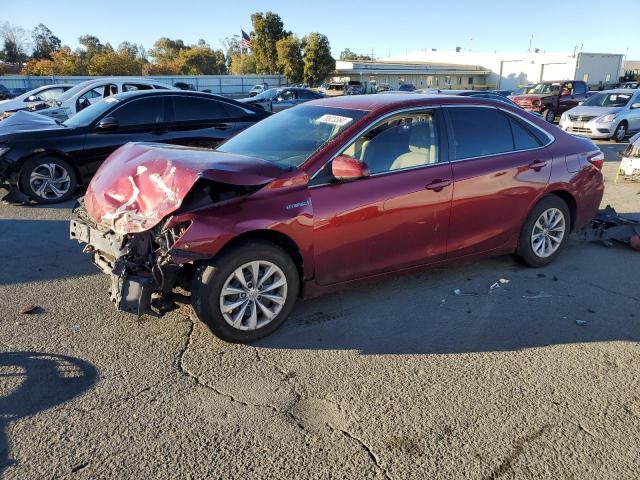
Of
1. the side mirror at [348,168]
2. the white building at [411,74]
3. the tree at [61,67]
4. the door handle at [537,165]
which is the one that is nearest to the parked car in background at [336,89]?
the white building at [411,74]

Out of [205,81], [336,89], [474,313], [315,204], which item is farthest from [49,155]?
[205,81]

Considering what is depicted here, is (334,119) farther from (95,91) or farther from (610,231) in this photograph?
(95,91)

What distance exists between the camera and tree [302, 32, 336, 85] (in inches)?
2181

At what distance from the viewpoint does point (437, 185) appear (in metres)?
4.22

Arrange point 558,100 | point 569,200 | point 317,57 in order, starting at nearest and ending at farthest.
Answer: point 569,200 → point 558,100 → point 317,57

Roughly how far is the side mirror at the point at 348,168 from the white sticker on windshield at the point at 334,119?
499mm

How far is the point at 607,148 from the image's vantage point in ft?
47.4

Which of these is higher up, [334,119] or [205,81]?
Answer: [205,81]

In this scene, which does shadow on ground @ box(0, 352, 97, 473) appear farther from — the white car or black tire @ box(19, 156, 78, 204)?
the white car

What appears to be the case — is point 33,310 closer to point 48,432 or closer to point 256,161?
point 48,432

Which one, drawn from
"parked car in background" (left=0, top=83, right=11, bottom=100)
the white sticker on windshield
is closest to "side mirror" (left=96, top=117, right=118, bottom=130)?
the white sticker on windshield

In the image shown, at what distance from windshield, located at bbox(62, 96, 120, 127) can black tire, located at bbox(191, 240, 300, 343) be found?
564 centimetres

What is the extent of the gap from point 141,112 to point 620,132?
48.1ft

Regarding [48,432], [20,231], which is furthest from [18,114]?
[48,432]
